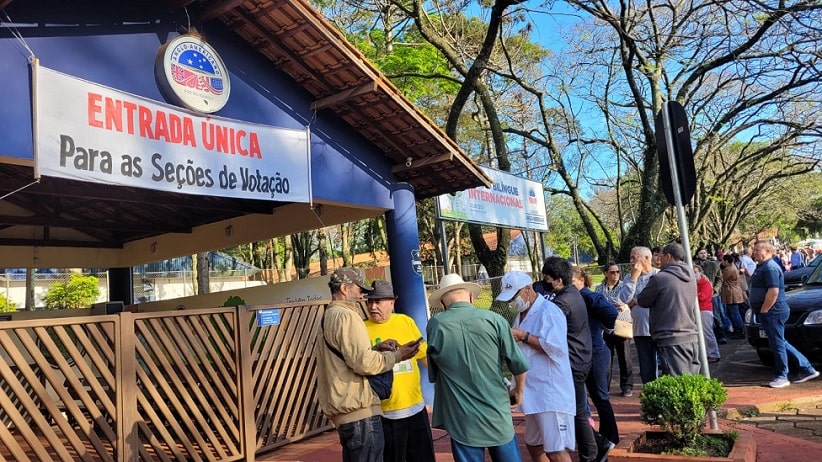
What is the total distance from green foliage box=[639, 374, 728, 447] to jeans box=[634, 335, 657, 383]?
2.46 metres

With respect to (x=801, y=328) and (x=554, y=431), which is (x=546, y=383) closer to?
(x=554, y=431)

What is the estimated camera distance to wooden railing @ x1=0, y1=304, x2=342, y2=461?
4.57 metres

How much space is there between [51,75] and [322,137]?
3.09 m

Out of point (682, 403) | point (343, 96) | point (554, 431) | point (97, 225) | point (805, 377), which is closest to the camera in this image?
point (554, 431)

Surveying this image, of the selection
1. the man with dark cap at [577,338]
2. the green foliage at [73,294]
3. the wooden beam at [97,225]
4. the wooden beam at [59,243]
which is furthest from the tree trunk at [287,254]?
the man with dark cap at [577,338]

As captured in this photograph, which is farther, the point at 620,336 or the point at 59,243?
the point at 59,243

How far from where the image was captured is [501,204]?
12.1m

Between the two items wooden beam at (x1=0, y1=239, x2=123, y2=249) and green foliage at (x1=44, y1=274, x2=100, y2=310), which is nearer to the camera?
wooden beam at (x1=0, y1=239, x2=123, y2=249)

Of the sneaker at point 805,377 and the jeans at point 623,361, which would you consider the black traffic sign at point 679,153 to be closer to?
the jeans at point 623,361

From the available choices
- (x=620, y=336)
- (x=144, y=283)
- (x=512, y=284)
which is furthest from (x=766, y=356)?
(x=144, y=283)

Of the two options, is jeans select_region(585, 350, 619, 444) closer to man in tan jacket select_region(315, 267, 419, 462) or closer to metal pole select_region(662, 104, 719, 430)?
metal pole select_region(662, 104, 719, 430)

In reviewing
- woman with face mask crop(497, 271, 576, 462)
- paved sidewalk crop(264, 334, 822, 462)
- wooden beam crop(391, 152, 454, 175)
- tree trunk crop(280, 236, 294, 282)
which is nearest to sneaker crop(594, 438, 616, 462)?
paved sidewalk crop(264, 334, 822, 462)

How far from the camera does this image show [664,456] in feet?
15.1

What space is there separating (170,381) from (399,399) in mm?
3092
